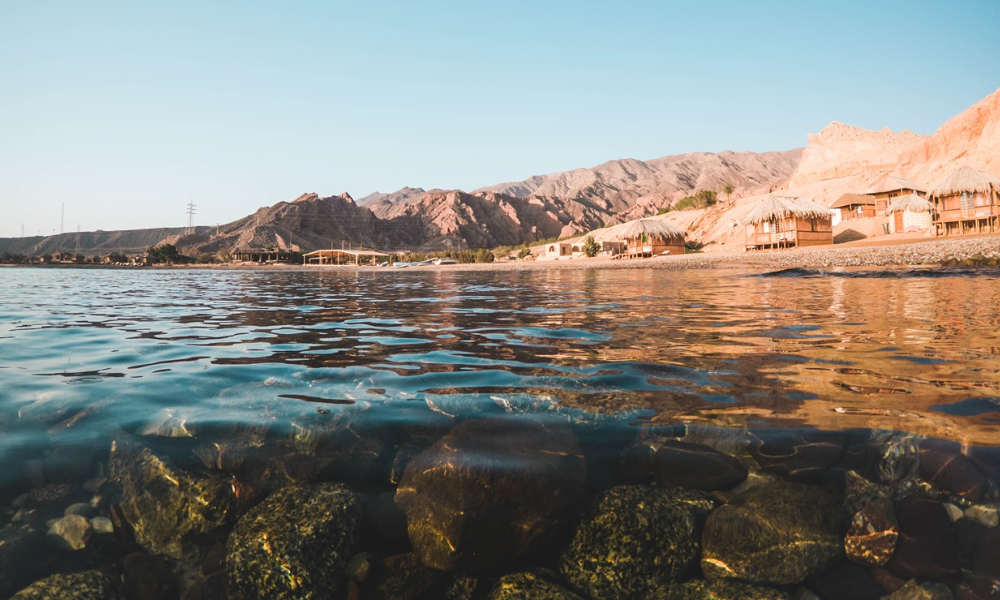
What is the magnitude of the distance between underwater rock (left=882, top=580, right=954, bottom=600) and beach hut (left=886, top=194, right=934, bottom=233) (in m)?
44.2

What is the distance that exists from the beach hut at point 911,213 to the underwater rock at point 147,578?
46.4 meters

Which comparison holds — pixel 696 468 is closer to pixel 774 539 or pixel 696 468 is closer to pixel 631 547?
pixel 774 539

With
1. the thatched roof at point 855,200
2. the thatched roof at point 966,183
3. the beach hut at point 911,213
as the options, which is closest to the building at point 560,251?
the thatched roof at point 855,200

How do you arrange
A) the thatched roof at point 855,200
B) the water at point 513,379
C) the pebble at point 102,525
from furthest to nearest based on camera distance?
the thatched roof at point 855,200
the water at point 513,379
the pebble at point 102,525

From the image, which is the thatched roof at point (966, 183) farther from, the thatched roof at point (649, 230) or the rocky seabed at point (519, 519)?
the rocky seabed at point (519, 519)

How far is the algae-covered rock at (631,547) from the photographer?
2449mm

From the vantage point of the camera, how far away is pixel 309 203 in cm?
14162

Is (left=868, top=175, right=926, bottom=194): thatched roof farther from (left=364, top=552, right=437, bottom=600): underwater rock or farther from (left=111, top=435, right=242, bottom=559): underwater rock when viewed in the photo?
(left=111, top=435, right=242, bottom=559): underwater rock

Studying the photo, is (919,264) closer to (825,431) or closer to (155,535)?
(825,431)

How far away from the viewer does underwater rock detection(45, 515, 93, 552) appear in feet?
8.93

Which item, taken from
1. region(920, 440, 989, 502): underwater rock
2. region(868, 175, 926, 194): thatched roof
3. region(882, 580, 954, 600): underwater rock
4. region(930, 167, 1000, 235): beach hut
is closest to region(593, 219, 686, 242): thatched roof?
region(868, 175, 926, 194): thatched roof

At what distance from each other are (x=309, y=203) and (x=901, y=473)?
151694 millimetres

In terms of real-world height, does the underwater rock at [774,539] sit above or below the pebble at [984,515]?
below

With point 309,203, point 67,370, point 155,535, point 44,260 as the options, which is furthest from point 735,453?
point 309,203
